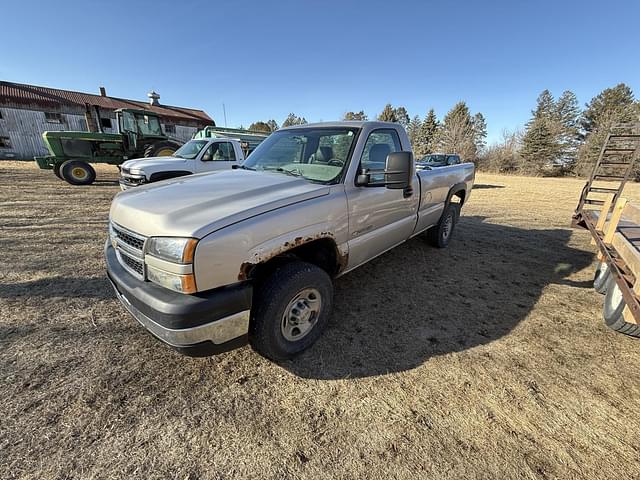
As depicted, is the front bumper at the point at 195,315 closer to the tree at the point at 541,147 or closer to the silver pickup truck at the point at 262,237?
the silver pickup truck at the point at 262,237

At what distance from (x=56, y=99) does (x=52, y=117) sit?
1568 millimetres

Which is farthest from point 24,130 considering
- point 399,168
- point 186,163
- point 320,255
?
point 399,168

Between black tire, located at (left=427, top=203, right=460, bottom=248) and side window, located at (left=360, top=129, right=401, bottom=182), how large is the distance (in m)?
2.02

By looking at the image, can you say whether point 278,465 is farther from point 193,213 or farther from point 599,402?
point 599,402

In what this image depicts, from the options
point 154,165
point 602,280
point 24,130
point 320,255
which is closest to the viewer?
point 320,255

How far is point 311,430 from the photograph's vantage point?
1.82 meters

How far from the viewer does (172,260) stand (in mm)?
1715

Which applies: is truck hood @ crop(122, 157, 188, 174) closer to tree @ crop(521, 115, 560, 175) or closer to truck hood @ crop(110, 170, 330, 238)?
truck hood @ crop(110, 170, 330, 238)

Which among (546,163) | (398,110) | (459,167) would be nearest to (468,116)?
(546,163)

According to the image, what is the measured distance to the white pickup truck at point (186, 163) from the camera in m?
7.18

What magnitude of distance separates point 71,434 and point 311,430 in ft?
4.82

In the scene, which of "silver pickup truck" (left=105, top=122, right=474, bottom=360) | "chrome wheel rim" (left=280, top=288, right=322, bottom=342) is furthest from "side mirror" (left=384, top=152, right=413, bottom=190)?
"chrome wheel rim" (left=280, top=288, right=322, bottom=342)

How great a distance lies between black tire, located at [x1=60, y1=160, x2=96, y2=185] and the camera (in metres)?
10.4

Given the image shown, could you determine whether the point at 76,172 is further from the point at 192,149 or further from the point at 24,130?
the point at 24,130
